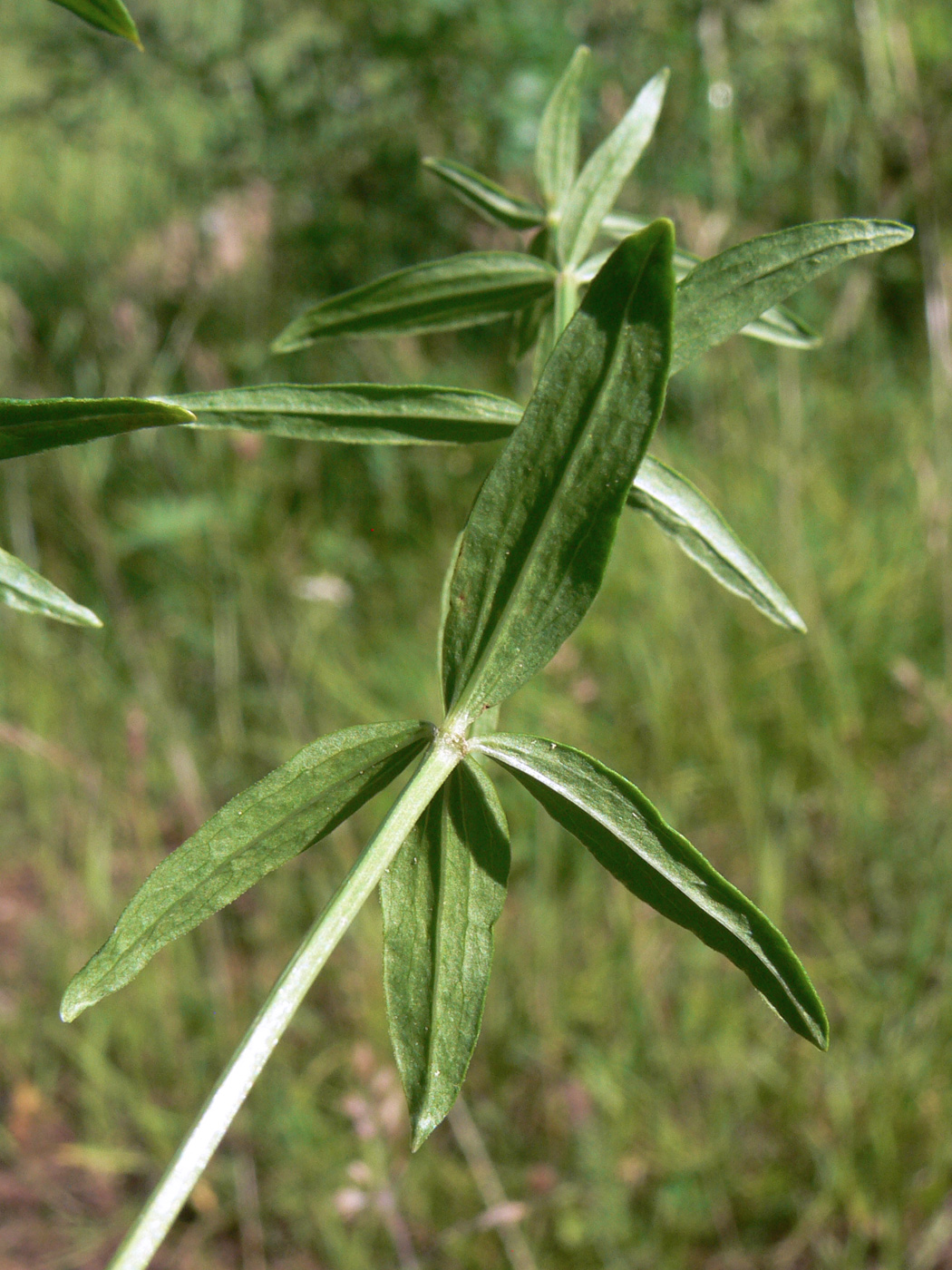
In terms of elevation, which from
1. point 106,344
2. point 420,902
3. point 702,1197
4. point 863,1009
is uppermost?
point 420,902

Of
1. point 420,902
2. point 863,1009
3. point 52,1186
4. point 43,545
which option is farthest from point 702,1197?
point 43,545

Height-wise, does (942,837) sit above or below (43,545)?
above

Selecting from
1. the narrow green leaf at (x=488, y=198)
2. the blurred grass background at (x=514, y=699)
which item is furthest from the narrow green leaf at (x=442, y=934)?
the blurred grass background at (x=514, y=699)

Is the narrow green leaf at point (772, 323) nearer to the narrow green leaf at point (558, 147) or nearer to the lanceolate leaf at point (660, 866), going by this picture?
the narrow green leaf at point (558, 147)

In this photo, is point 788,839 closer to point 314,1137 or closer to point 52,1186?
point 314,1137

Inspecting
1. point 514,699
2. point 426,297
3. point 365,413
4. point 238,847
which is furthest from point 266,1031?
point 514,699

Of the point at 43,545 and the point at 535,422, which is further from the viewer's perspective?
the point at 43,545

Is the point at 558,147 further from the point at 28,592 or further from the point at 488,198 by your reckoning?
the point at 28,592
